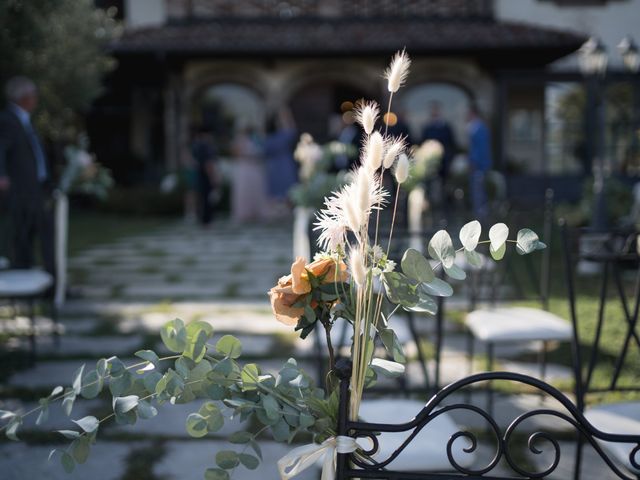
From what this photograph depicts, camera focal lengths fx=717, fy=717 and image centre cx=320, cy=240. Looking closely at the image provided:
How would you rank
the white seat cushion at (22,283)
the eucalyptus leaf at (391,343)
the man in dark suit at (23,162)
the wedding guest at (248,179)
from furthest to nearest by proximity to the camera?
1. the wedding guest at (248,179)
2. the man in dark suit at (23,162)
3. the white seat cushion at (22,283)
4. the eucalyptus leaf at (391,343)

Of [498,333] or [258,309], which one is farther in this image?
[258,309]

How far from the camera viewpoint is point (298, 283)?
1.34 m

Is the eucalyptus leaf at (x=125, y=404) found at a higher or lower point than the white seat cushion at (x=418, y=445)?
higher

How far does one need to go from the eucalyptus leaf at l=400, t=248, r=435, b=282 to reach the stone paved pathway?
1711 millimetres

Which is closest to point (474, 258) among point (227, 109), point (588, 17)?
point (227, 109)

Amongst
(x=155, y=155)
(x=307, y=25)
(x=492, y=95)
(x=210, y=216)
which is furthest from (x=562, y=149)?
(x=155, y=155)

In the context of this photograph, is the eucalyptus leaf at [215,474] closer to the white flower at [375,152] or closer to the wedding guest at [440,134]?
the white flower at [375,152]

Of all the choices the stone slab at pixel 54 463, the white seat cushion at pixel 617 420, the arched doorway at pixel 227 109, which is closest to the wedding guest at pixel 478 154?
the arched doorway at pixel 227 109

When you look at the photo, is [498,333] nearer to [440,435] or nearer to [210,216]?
[440,435]

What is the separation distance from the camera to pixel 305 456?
124 centimetres

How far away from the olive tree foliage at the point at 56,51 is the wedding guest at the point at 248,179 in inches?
112

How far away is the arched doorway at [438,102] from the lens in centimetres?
1694

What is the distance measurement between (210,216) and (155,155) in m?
6.25

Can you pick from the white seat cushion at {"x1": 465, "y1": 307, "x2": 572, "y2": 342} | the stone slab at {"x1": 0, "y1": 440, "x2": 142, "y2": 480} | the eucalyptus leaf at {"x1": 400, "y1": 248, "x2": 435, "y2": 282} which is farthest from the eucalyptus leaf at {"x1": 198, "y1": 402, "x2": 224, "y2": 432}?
the white seat cushion at {"x1": 465, "y1": 307, "x2": 572, "y2": 342}
